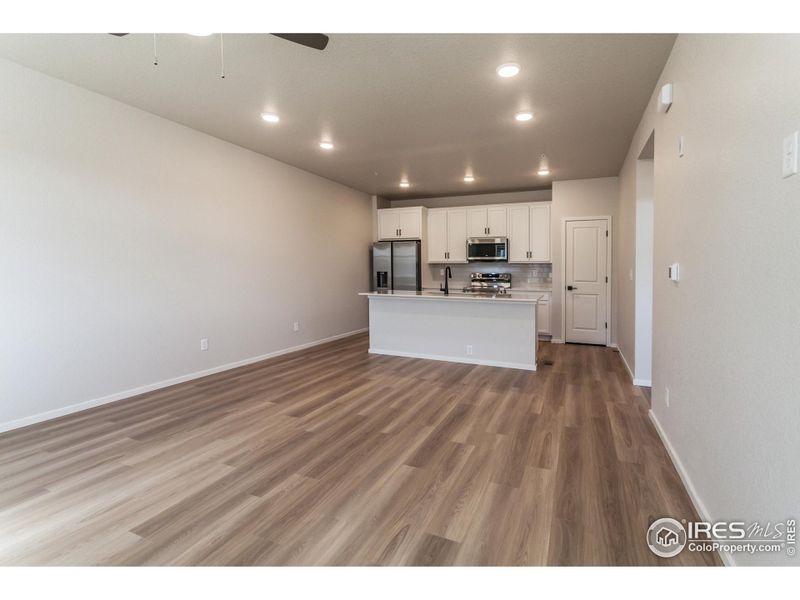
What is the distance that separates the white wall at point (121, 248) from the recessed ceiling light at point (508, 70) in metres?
3.29

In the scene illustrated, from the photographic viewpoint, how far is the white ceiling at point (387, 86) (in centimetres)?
265

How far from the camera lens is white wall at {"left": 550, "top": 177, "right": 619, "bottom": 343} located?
20.4 ft

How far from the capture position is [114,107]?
3.58 m

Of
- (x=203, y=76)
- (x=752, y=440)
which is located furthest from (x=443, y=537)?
(x=203, y=76)

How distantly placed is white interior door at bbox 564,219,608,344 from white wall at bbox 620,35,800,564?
400 cm

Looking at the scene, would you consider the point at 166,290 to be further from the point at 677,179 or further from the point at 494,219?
Result: the point at 494,219

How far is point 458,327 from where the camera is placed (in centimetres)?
518

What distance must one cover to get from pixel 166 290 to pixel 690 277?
4.45 meters

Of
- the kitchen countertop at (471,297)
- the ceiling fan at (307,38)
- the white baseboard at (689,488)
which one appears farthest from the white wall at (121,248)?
the white baseboard at (689,488)

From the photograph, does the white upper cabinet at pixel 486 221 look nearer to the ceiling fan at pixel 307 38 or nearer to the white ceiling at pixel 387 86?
the white ceiling at pixel 387 86

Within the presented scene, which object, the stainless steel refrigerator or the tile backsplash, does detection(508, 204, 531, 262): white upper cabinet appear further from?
the stainless steel refrigerator

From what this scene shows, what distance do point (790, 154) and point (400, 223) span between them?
6861mm

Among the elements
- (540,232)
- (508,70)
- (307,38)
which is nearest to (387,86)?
(508,70)

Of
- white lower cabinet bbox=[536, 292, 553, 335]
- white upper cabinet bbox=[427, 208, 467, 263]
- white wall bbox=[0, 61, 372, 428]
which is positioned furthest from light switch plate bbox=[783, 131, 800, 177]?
white upper cabinet bbox=[427, 208, 467, 263]
